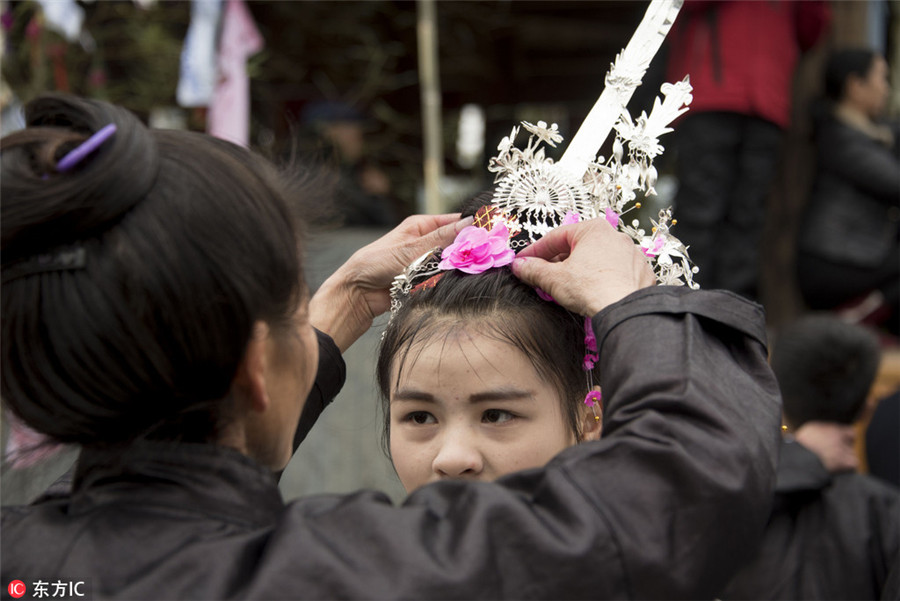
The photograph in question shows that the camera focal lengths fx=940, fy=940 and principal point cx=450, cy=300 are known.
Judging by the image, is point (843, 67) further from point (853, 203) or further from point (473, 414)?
point (473, 414)

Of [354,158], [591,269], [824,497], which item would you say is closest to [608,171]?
[591,269]

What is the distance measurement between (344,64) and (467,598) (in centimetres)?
455

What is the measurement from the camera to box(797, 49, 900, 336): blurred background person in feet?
13.4

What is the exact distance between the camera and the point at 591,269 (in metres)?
1.37

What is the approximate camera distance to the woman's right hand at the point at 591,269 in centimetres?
133

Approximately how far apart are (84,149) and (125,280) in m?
0.17

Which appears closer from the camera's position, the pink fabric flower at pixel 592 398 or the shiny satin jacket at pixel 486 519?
the shiny satin jacket at pixel 486 519

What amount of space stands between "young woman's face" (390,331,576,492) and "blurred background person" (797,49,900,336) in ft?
9.37

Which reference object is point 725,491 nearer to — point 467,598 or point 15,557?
point 467,598

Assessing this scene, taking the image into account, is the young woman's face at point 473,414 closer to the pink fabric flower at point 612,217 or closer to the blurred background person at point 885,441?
the pink fabric flower at point 612,217

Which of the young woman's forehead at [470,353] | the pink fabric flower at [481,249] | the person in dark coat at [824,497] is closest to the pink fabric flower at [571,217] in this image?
the pink fabric flower at [481,249]

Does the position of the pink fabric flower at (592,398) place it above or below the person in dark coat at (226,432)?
below

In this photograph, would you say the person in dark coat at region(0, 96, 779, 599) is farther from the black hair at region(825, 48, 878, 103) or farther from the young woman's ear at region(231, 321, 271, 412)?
the black hair at region(825, 48, 878, 103)

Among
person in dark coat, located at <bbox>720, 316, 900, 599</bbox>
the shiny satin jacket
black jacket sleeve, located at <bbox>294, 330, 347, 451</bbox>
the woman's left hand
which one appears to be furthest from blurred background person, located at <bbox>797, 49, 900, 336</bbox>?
the shiny satin jacket
